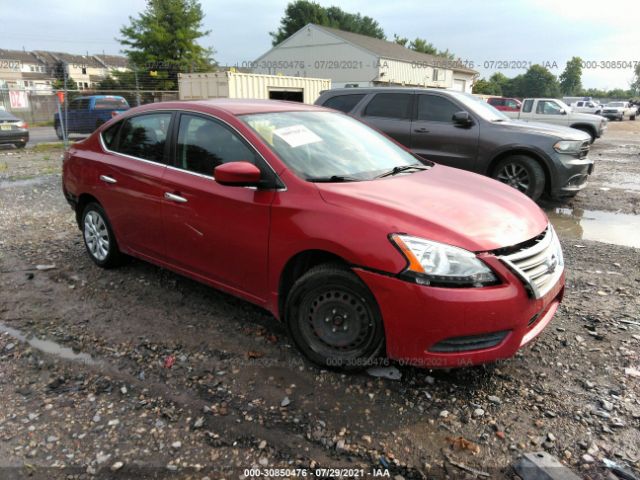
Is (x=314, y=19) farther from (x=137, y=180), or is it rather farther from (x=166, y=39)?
(x=137, y=180)

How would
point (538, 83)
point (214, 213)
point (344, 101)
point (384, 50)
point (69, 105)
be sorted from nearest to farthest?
point (214, 213) < point (344, 101) < point (69, 105) < point (384, 50) < point (538, 83)

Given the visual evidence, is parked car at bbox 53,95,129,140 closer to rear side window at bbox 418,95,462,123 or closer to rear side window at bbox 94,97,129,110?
rear side window at bbox 94,97,129,110

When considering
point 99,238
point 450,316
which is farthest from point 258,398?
point 99,238

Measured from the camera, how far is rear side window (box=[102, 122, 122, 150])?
14.3ft

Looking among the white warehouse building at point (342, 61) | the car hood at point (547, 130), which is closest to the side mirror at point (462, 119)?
the car hood at point (547, 130)

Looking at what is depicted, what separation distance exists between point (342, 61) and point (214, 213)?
34.1 meters

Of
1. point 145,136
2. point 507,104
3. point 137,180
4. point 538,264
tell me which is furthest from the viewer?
point 507,104

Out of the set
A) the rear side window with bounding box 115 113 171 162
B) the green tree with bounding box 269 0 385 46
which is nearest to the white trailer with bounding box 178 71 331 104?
the rear side window with bounding box 115 113 171 162

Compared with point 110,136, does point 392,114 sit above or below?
above

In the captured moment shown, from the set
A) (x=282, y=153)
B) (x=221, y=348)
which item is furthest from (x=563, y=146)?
(x=221, y=348)

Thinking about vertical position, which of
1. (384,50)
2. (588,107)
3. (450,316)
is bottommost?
(450,316)

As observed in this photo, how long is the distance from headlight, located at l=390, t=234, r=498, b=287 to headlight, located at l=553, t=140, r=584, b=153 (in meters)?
5.11

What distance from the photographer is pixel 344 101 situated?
8.36 m

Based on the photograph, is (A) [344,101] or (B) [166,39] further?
(B) [166,39]
